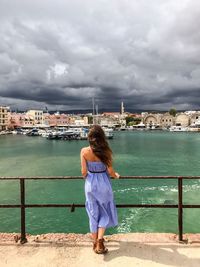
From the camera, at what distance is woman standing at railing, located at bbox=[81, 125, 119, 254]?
478 centimetres

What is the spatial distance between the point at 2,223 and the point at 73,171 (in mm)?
20914

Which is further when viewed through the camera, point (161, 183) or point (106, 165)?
point (161, 183)

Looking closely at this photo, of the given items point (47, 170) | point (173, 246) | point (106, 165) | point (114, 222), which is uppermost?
point (106, 165)

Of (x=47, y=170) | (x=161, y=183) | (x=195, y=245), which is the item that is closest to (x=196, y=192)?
(x=161, y=183)

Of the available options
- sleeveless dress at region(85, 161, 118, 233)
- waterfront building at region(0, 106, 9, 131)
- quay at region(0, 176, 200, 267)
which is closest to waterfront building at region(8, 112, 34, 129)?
waterfront building at region(0, 106, 9, 131)

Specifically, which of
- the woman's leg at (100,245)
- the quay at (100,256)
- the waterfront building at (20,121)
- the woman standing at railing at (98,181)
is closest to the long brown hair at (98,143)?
the woman standing at railing at (98,181)

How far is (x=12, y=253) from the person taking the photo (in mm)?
5012

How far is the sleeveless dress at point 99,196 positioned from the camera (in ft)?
15.9

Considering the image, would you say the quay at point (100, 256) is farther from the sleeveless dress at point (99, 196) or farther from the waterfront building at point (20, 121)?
the waterfront building at point (20, 121)

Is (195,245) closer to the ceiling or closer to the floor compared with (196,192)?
closer to the ceiling

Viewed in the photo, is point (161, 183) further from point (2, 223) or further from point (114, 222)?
point (114, 222)

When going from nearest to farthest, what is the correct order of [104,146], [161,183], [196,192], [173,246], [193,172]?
1. [104,146]
2. [173,246]
3. [196,192]
4. [161,183]
5. [193,172]

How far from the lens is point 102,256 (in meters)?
4.82

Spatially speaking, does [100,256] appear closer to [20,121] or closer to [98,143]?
[98,143]
